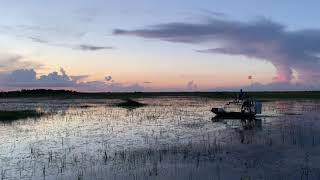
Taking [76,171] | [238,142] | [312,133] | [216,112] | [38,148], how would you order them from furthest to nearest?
[216,112] → [312,133] → [238,142] → [38,148] → [76,171]

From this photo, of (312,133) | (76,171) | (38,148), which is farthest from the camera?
(312,133)

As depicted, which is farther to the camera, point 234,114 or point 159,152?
point 234,114

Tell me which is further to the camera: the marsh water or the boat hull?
the boat hull

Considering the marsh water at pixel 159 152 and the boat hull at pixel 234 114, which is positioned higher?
the boat hull at pixel 234 114

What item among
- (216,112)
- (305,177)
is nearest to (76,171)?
(305,177)

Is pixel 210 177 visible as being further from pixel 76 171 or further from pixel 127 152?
pixel 127 152

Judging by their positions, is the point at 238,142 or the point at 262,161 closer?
the point at 262,161

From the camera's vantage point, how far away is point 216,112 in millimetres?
52562

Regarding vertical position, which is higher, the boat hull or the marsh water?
the boat hull

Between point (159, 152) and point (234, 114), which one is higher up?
point (234, 114)

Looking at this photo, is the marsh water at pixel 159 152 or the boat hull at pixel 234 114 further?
the boat hull at pixel 234 114

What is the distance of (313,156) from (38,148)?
16523 millimetres

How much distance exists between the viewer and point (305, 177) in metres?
18.7

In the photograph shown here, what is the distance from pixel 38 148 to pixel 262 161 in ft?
46.1
